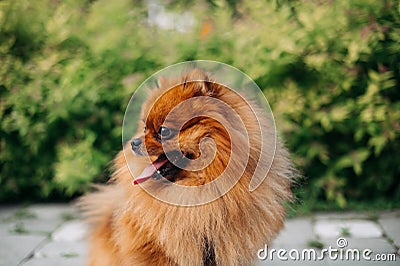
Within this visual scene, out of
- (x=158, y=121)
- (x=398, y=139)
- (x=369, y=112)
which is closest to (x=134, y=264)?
(x=158, y=121)

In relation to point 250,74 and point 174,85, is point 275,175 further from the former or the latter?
point 250,74

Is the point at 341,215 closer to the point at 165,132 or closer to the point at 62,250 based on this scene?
the point at 62,250

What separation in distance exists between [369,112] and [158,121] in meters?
2.53

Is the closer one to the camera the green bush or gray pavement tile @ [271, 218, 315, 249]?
gray pavement tile @ [271, 218, 315, 249]

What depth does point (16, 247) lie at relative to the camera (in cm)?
421

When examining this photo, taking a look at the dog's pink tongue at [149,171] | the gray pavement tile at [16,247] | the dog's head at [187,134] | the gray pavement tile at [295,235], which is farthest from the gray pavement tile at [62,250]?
the dog's head at [187,134]

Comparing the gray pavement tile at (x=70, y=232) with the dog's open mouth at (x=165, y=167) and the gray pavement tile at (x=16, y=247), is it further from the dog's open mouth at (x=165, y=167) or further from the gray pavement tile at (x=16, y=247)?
the dog's open mouth at (x=165, y=167)

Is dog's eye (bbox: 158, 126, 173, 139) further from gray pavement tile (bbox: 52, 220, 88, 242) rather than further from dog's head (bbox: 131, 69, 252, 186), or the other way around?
gray pavement tile (bbox: 52, 220, 88, 242)

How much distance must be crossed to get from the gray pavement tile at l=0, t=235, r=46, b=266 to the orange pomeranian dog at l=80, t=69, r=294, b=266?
1595mm

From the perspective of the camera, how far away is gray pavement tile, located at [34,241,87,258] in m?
4.04

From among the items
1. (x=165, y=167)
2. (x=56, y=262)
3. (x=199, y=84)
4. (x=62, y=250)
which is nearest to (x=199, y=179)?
(x=165, y=167)

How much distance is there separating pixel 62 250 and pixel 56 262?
26 cm

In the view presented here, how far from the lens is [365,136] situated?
4.73 m

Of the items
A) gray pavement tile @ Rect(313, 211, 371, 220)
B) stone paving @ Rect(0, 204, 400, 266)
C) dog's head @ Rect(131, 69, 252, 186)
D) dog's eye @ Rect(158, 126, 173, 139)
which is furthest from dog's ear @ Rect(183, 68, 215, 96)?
gray pavement tile @ Rect(313, 211, 371, 220)
